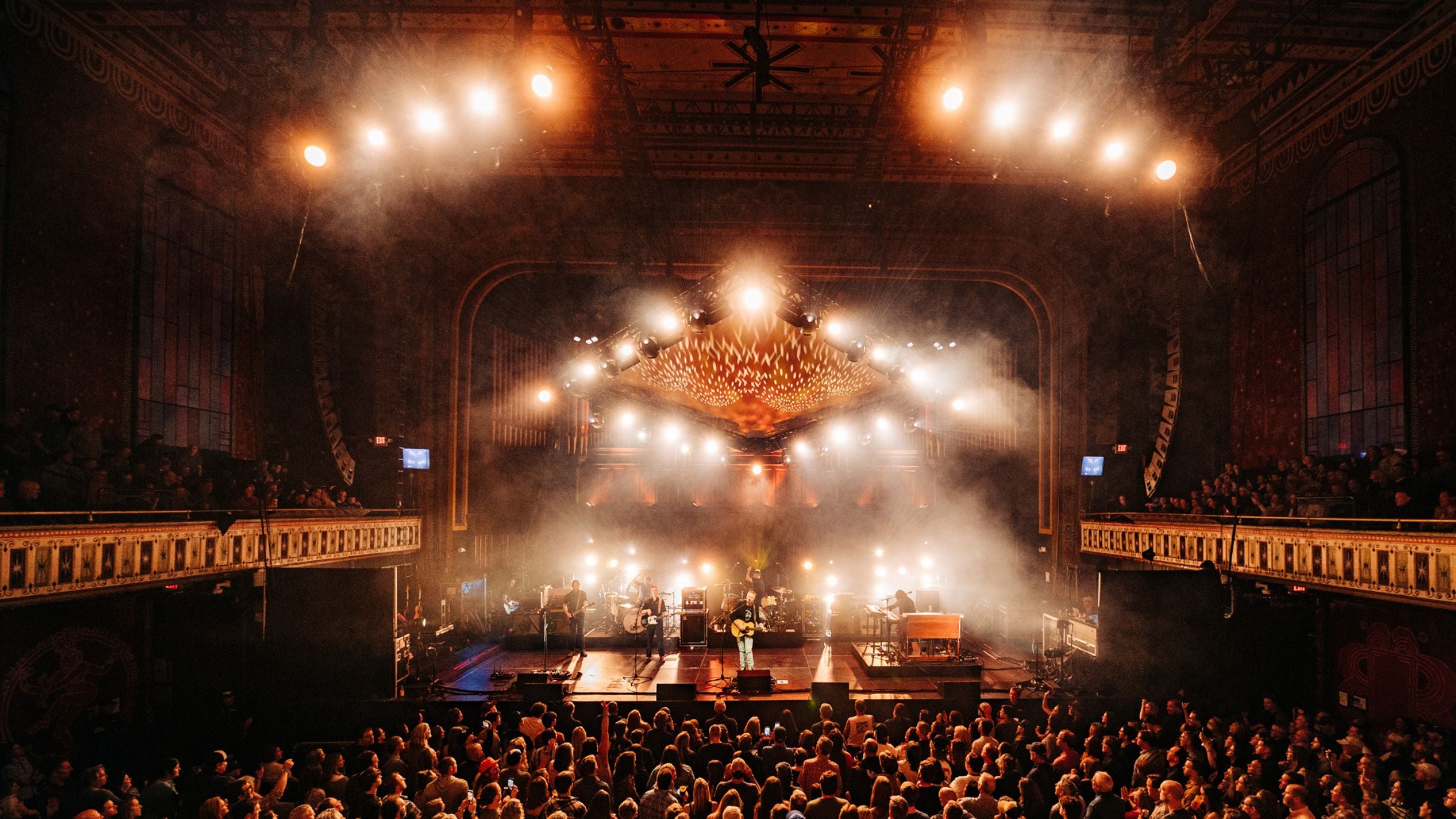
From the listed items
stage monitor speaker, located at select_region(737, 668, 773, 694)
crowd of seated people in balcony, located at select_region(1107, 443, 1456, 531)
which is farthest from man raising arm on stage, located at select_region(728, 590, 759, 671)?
crowd of seated people in balcony, located at select_region(1107, 443, 1456, 531)

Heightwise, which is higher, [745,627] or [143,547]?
[143,547]

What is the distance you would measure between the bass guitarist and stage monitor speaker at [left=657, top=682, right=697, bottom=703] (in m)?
3.03

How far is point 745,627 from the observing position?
15.0 m

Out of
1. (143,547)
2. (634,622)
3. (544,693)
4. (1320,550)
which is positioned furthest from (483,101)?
(1320,550)

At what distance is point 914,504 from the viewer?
26234mm

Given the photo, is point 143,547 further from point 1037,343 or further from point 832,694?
point 1037,343

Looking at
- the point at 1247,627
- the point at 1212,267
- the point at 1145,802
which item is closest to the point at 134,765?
the point at 1145,802

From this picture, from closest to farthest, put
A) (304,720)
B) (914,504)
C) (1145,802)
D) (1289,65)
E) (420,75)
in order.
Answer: (1145,802)
(420,75)
(304,720)
(1289,65)
(914,504)

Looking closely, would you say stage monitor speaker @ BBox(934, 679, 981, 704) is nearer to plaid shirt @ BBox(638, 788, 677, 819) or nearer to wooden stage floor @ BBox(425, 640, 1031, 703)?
wooden stage floor @ BBox(425, 640, 1031, 703)

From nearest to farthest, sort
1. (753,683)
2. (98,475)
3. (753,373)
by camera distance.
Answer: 1. (98,475)
2. (753,683)
3. (753,373)

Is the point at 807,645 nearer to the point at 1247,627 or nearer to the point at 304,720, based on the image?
the point at 1247,627

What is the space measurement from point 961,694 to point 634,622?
7.96 m

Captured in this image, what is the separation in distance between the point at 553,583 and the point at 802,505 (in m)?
9.96

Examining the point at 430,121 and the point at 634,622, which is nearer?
the point at 430,121
